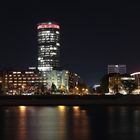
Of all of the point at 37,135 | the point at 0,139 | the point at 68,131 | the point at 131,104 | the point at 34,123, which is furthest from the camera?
the point at 131,104

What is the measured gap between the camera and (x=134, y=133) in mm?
49469

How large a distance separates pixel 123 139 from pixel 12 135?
11.0 meters

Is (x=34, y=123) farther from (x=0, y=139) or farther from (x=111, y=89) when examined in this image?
(x=111, y=89)

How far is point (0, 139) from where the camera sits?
44344mm

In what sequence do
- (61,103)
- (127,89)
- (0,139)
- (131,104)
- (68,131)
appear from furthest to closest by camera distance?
(127,89) < (61,103) < (131,104) < (68,131) < (0,139)

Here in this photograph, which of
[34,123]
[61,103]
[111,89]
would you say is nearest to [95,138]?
[34,123]

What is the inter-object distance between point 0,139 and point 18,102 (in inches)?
3638

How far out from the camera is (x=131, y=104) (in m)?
122

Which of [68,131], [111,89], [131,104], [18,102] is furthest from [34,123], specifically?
[111,89]

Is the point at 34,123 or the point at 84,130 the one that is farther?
the point at 34,123

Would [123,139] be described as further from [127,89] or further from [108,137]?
[127,89]

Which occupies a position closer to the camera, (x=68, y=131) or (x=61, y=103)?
(x=68, y=131)

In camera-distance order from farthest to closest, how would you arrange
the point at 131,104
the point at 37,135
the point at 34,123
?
1. the point at 131,104
2. the point at 34,123
3. the point at 37,135

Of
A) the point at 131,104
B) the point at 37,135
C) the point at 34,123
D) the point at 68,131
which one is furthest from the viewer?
the point at 131,104
